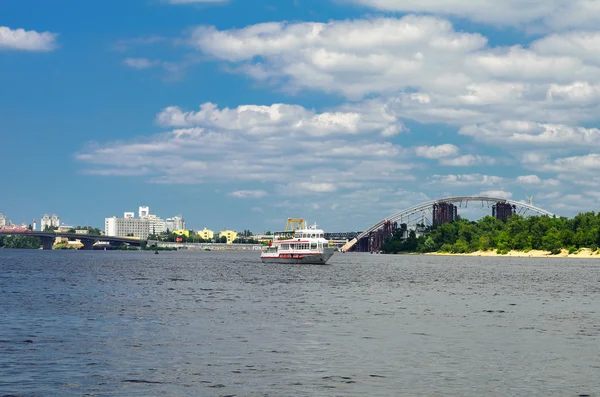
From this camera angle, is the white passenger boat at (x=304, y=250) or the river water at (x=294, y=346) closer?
the river water at (x=294, y=346)

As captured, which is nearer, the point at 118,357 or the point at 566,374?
the point at 566,374

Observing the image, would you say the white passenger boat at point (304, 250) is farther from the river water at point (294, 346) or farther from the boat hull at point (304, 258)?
the river water at point (294, 346)

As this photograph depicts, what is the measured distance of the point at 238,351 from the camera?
3922 centimetres

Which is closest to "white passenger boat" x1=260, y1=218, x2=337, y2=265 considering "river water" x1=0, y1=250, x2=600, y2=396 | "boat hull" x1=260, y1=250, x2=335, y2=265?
"boat hull" x1=260, y1=250, x2=335, y2=265

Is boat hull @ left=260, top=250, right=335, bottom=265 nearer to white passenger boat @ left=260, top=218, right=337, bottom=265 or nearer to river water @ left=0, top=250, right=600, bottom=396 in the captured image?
white passenger boat @ left=260, top=218, right=337, bottom=265

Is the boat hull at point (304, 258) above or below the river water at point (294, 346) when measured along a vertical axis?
above

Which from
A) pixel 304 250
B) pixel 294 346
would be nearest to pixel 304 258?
pixel 304 250

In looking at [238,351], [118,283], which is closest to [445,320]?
[238,351]

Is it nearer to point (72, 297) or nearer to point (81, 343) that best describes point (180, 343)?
point (81, 343)

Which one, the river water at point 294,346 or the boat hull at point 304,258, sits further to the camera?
the boat hull at point 304,258

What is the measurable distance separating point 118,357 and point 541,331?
26511 mm

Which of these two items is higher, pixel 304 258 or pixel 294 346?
pixel 304 258

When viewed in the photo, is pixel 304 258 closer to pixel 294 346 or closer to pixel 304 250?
pixel 304 250

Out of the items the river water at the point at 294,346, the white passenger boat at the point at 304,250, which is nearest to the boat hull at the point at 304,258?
the white passenger boat at the point at 304,250
